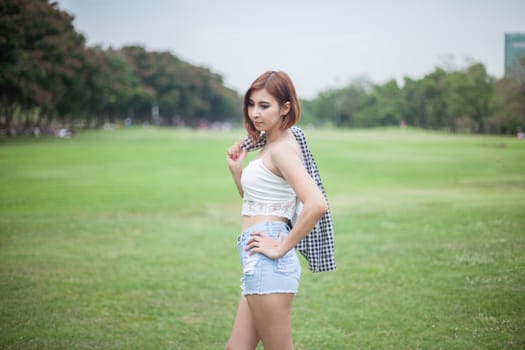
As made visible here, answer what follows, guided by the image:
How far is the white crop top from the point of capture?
122 inches

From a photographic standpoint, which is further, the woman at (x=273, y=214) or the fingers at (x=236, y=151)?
the fingers at (x=236, y=151)

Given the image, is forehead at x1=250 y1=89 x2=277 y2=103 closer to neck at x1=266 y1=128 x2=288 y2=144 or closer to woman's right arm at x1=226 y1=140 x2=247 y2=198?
neck at x1=266 y1=128 x2=288 y2=144

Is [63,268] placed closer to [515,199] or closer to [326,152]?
[515,199]

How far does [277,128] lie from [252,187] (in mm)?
402

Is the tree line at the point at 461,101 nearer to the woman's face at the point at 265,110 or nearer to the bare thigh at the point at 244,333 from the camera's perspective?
the woman's face at the point at 265,110

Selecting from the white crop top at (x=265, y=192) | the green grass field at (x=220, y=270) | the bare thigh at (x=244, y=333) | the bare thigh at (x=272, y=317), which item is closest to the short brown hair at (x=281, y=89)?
the white crop top at (x=265, y=192)

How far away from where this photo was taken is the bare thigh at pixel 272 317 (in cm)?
304

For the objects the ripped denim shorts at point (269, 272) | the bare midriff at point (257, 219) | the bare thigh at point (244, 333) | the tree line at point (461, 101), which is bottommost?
the bare thigh at point (244, 333)

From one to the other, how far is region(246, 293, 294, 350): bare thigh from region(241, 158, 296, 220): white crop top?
495mm

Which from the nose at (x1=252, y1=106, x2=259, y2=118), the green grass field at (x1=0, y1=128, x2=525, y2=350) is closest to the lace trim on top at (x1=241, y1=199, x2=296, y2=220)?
the nose at (x1=252, y1=106, x2=259, y2=118)

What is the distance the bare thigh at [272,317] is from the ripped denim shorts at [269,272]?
0.14ft

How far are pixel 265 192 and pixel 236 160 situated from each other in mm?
624

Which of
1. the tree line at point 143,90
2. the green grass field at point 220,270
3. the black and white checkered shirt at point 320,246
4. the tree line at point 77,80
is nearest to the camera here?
the black and white checkered shirt at point 320,246

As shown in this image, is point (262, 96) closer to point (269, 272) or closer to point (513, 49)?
point (269, 272)
